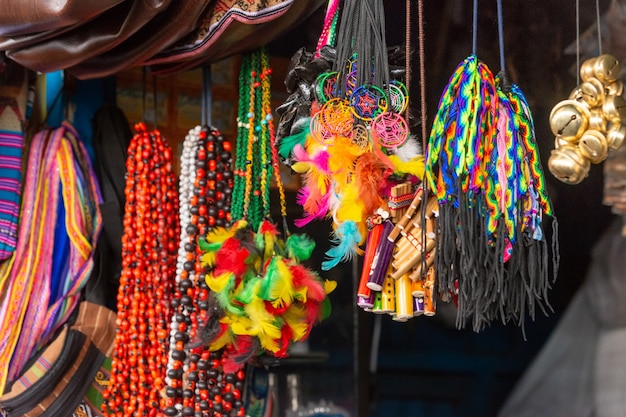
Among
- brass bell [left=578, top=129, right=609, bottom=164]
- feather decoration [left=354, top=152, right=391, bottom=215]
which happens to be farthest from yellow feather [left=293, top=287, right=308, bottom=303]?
brass bell [left=578, top=129, right=609, bottom=164]

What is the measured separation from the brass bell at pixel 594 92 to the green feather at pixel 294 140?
0.50 metres

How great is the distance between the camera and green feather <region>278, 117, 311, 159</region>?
5.09 ft

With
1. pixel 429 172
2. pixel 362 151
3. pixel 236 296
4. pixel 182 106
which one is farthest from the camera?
pixel 182 106

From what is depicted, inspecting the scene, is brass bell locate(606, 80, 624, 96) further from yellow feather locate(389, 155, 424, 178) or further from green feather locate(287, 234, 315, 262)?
green feather locate(287, 234, 315, 262)

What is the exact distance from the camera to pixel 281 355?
1.81 m

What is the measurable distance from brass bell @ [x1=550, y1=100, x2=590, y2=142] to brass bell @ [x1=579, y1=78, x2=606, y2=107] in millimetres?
13

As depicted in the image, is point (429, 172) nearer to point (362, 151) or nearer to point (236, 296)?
point (362, 151)

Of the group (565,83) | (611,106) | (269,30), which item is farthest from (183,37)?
(611,106)

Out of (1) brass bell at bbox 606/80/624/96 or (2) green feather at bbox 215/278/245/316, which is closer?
(1) brass bell at bbox 606/80/624/96

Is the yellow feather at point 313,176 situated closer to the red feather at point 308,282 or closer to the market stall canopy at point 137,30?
the red feather at point 308,282

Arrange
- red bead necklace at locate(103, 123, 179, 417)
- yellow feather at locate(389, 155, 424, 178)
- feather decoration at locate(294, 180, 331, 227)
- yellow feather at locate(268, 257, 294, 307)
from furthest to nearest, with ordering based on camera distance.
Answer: red bead necklace at locate(103, 123, 179, 417) → yellow feather at locate(268, 257, 294, 307) → feather decoration at locate(294, 180, 331, 227) → yellow feather at locate(389, 155, 424, 178)

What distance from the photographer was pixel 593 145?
1.20 meters

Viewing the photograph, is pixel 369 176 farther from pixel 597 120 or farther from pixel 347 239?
pixel 597 120

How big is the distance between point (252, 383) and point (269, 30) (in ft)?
2.69
